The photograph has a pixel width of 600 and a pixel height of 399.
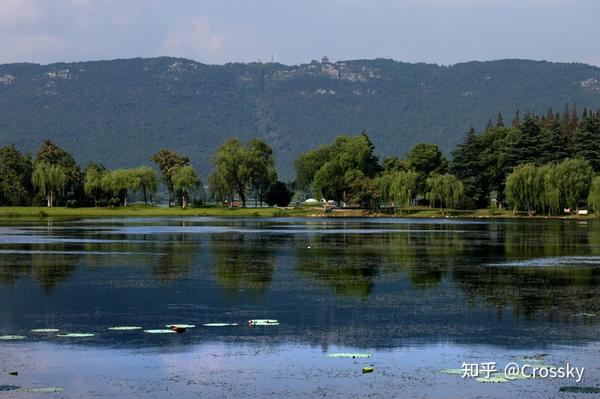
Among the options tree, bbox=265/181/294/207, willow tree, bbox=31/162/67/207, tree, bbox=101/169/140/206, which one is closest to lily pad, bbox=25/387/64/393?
willow tree, bbox=31/162/67/207

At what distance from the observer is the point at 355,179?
13750 cm

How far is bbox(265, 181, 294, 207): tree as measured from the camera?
152m

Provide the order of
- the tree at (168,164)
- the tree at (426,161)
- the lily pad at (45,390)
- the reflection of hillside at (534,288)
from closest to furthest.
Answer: the lily pad at (45,390) → the reflection of hillside at (534,288) → the tree at (426,161) → the tree at (168,164)

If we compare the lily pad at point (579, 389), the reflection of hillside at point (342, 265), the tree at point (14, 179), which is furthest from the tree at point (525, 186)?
the lily pad at point (579, 389)

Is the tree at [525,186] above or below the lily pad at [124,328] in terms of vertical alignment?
above

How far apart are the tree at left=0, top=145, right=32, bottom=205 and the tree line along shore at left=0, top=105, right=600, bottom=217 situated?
144 mm

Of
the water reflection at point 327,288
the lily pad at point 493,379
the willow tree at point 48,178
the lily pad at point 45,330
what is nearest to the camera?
the lily pad at point 493,379

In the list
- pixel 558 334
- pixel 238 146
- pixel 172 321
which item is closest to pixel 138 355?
pixel 172 321

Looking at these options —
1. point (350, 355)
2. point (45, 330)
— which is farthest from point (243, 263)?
point (350, 355)

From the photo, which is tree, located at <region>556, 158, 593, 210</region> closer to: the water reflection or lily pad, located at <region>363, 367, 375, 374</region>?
the water reflection

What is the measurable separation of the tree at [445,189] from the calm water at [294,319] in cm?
7391

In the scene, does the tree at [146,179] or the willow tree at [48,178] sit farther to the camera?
the tree at [146,179]

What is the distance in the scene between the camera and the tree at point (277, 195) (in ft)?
498

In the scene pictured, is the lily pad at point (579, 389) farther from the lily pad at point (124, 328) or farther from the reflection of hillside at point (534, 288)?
the lily pad at point (124, 328)
